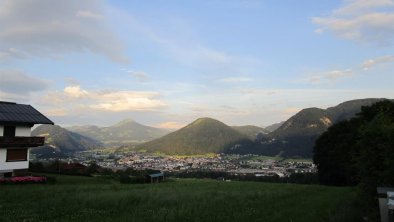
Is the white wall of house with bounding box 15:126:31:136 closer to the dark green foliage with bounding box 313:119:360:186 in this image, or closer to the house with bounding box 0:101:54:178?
the house with bounding box 0:101:54:178

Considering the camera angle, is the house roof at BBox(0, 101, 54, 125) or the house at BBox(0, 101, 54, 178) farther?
the house roof at BBox(0, 101, 54, 125)

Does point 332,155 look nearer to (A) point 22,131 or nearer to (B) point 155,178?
(B) point 155,178

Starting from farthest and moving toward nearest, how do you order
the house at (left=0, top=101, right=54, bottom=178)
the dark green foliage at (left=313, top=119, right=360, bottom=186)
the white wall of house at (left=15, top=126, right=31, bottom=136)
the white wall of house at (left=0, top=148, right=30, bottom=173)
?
the dark green foliage at (left=313, top=119, right=360, bottom=186) < the white wall of house at (left=15, top=126, right=31, bottom=136) < the house at (left=0, top=101, right=54, bottom=178) < the white wall of house at (left=0, top=148, right=30, bottom=173)

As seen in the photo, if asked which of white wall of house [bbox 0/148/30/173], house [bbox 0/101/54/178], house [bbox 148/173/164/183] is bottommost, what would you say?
house [bbox 148/173/164/183]

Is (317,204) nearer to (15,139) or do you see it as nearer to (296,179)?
(15,139)

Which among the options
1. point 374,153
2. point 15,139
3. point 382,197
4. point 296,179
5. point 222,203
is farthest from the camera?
point 296,179

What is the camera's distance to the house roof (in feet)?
165

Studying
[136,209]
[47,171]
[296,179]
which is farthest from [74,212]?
[296,179]

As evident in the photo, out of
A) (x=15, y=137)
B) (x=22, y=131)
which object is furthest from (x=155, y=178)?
(x=15, y=137)

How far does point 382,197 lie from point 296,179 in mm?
81817

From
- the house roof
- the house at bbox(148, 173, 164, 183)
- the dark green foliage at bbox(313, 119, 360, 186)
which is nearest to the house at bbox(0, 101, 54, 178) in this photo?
the house roof

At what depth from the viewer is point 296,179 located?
9138 cm

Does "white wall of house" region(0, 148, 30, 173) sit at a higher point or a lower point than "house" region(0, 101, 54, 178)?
lower

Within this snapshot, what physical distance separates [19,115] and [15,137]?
3358mm
